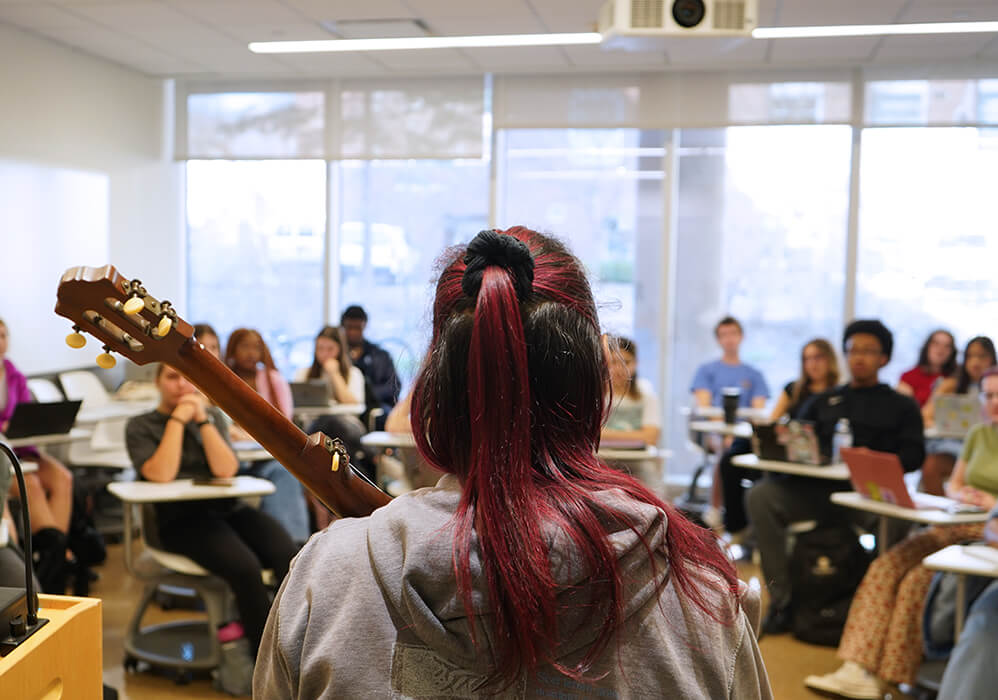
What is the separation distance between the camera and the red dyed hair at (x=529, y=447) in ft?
2.72

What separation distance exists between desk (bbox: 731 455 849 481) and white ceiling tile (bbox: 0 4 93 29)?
16.0ft

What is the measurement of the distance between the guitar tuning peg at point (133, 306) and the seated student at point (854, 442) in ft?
13.4

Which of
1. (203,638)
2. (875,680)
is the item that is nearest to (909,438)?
(875,680)

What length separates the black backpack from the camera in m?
4.34

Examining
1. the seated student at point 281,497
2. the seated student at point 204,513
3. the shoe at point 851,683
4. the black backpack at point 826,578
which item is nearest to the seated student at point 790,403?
the black backpack at point 826,578

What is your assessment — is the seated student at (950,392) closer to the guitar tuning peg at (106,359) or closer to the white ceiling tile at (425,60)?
the white ceiling tile at (425,60)

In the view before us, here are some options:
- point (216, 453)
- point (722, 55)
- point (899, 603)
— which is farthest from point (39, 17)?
point (899, 603)

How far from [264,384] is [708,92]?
425 centimetres

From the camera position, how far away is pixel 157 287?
26.9 feet

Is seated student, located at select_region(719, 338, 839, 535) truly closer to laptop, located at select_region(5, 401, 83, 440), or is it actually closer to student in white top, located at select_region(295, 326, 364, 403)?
student in white top, located at select_region(295, 326, 364, 403)

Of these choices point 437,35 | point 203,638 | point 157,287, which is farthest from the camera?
point 157,287

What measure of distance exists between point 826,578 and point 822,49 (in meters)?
4.06

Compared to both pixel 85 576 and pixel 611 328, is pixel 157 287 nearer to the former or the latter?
pixel 85 576

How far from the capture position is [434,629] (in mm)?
827
